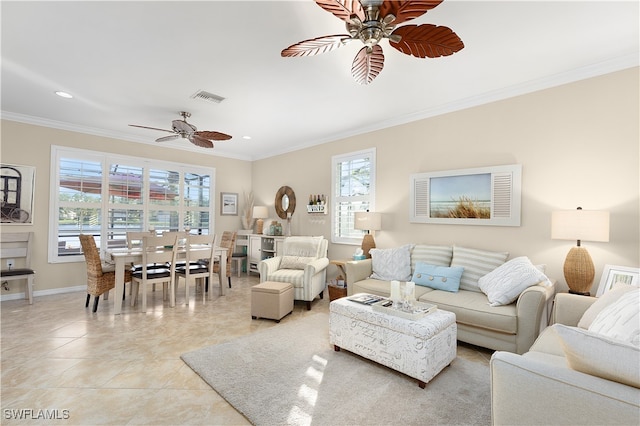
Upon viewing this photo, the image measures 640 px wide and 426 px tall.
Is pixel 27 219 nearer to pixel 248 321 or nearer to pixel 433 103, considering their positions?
pixel 248 321

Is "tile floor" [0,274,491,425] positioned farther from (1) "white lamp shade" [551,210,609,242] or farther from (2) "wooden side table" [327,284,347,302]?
(1) "white lamp shade" [551,210,609,242]

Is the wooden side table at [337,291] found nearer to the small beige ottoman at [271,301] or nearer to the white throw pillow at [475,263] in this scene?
the small beige ottoman at [271,301]

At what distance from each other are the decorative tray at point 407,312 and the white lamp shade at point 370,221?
1.75m

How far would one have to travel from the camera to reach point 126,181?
5.52m

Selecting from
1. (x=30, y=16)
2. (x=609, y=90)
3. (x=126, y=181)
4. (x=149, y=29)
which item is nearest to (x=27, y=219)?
(x=126, y=181)

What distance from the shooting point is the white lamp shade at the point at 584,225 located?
8.48 ft

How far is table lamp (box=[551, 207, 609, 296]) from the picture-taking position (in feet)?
8.50

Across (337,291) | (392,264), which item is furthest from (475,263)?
(337,291)

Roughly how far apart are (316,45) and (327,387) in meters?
2.41

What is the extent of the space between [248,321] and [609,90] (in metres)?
4.49

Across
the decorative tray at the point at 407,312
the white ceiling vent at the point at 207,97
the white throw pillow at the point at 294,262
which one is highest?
the white ceiling vent at the point at 207,97

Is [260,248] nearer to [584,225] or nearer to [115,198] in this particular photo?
[115,198]

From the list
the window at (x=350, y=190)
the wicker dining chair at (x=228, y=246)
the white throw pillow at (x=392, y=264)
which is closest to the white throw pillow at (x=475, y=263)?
the white throw pillow at (x=392, y=264)

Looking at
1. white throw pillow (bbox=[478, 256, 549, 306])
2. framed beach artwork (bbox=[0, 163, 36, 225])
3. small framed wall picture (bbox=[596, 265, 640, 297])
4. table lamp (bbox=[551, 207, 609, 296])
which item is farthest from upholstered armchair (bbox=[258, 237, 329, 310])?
framed beach artwork (bbox=[0, 163, 36, 225])
